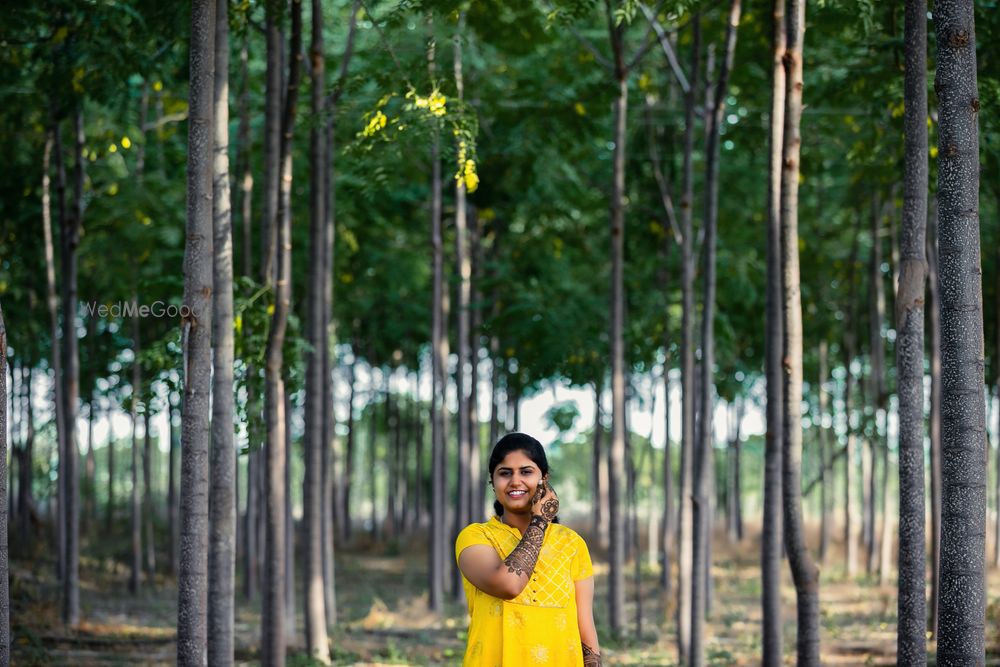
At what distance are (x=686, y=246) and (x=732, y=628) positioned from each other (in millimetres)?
6451

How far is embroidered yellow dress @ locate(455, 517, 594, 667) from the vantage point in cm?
416

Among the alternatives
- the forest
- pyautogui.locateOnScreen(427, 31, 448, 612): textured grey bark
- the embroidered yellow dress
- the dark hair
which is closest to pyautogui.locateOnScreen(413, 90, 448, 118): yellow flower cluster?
the forest

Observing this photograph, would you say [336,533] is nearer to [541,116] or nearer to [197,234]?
[541,116]

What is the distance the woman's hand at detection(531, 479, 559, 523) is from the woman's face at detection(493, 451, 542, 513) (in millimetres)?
18

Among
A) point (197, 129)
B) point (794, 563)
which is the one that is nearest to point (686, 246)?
point (794, 563)

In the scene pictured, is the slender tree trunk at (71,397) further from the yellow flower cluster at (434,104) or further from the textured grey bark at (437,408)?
the yellow flower cluster at (434,104)

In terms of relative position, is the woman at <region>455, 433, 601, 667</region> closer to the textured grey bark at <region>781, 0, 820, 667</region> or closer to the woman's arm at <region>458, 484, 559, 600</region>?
the woman's arm at <region>458, 484, 559, 600</region>

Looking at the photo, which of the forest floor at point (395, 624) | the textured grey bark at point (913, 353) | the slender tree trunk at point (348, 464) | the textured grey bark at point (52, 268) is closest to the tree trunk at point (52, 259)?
the textured grey bark at point (52, 268)

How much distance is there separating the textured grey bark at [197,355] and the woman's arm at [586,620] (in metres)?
3.04

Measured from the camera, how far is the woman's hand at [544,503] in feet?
13.8

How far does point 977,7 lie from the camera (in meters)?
8.98

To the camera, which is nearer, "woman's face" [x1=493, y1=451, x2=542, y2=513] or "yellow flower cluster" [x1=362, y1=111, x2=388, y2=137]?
"woman's face" [x1=493, y1=451, x2=542, y2=513]

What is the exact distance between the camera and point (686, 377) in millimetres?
13180

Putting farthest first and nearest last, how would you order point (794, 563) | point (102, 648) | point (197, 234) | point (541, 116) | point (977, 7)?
point (541, 116), point (102, 648), point (977, 7), point (794, 563), point (197, 234)
